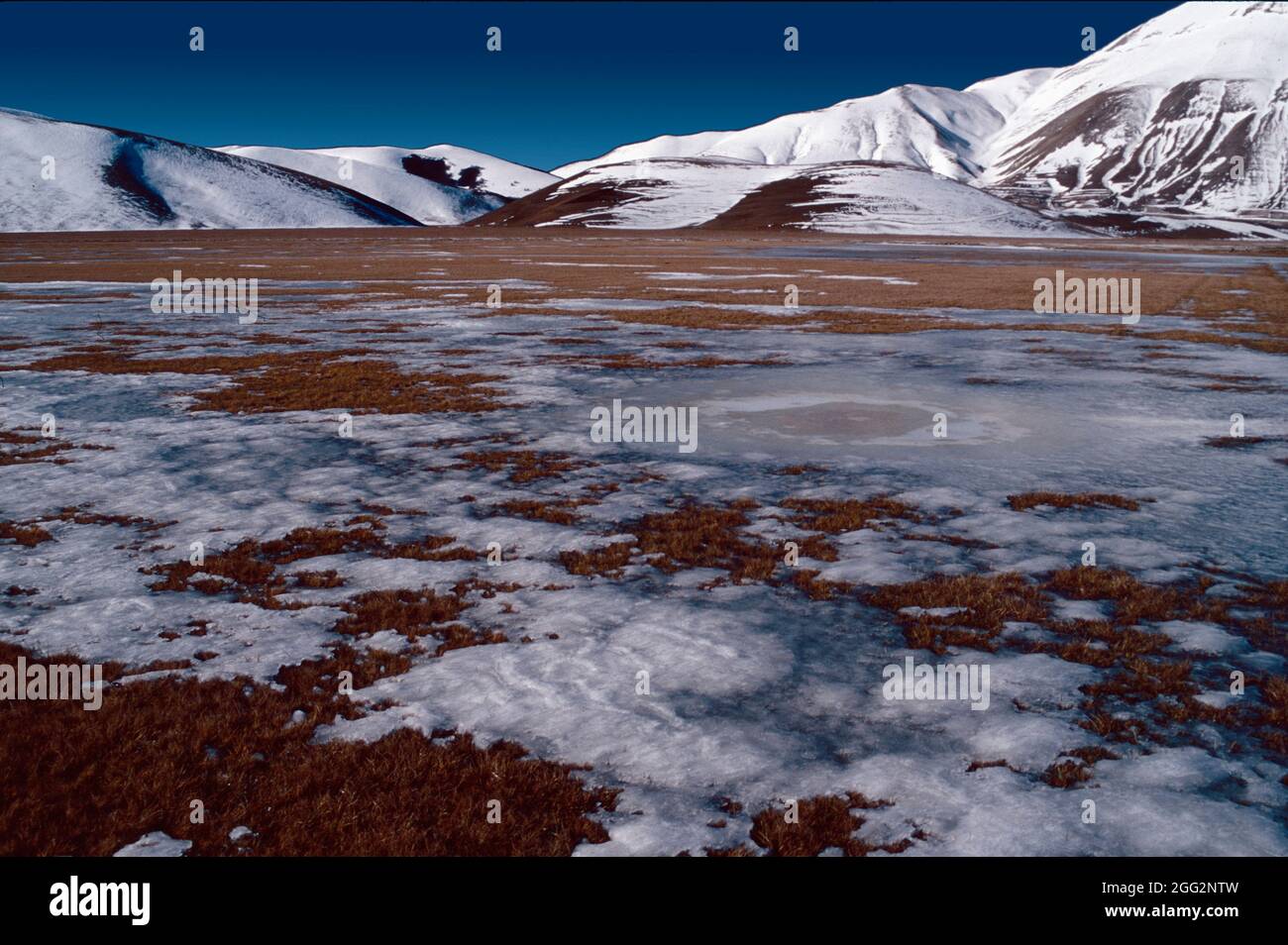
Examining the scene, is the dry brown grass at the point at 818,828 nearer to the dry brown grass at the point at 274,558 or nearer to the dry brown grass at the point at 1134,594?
the dry brown grass at the point at 1134,594

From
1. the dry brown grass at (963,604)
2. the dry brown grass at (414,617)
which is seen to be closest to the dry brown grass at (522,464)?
the dry brown grass at (414,617)

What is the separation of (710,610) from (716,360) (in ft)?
62.4

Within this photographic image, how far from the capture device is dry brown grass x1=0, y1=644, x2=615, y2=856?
21.2ft

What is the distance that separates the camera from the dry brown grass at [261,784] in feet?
21.2

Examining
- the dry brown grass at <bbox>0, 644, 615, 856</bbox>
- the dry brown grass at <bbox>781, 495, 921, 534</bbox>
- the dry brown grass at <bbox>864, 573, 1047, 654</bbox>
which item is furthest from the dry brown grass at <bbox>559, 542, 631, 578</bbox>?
the dry brown grass at <bbox>0, 644, 615, 856</bbox>

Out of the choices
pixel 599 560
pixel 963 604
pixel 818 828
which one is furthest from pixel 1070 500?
pixel 818 828

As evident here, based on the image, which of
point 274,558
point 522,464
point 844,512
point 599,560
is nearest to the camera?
point 274,558

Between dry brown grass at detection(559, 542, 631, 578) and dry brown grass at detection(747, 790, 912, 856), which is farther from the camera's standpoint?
dry brown grass at detection(559, 542, 631, 578)

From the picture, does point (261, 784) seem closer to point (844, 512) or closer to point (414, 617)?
point (414, 617)

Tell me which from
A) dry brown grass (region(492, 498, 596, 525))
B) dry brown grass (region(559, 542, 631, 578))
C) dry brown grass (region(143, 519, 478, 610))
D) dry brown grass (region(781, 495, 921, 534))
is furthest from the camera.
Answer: dry brown grass (region(492, 498, 596, 525))

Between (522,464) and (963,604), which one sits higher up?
(522,464)

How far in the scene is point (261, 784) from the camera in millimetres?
7074

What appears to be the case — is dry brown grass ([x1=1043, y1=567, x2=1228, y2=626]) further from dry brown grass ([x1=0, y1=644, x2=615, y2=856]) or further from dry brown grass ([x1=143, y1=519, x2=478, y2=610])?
dry brown grass ([x1=143, y1=519, x2=478, y2=610])
